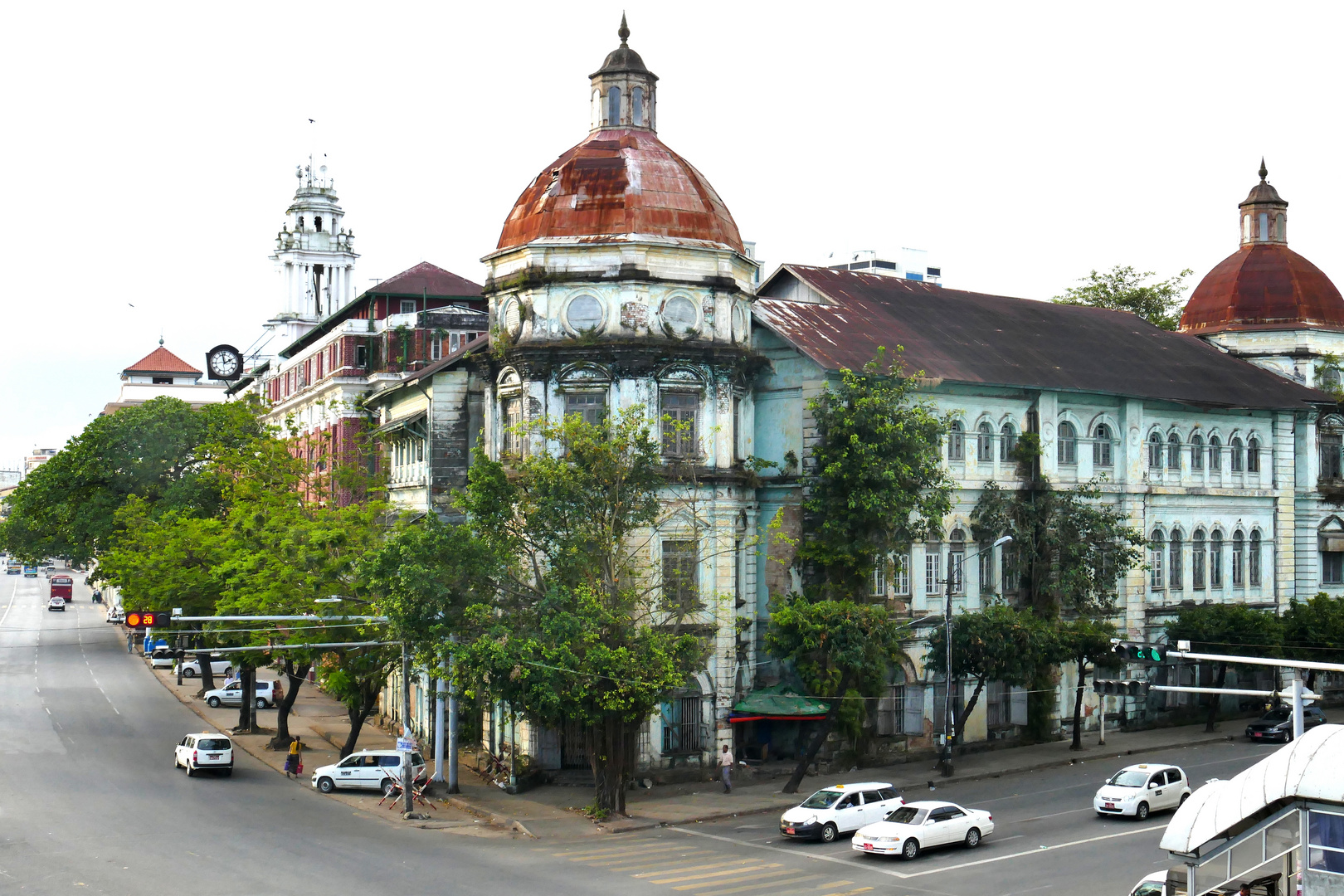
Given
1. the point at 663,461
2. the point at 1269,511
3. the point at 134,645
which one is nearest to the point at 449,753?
the point at 663,461

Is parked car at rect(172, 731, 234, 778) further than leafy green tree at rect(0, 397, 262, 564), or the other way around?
leafy green tree at rect(0, 397, 262, 564)

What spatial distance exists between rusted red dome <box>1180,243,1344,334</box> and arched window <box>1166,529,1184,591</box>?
15.0m

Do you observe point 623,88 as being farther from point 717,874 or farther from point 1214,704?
point 1214,704

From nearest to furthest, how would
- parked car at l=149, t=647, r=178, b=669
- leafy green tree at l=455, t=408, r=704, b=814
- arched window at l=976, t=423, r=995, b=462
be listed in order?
leafy green tree at l=455, t=408, r=704, b=814 < arched window at l=976, t=423, r=995, b=462 < parked car at l=149, t=647, r=178, b=669

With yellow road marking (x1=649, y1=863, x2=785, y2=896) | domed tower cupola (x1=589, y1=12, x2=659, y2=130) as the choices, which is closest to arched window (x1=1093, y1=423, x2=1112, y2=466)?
domed tower cupola (x1=589, y1=12, x2=659, y2=130)

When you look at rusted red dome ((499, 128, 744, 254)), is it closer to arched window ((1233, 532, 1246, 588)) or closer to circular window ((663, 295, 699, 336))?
circular window ((663, 295, 699, 336))

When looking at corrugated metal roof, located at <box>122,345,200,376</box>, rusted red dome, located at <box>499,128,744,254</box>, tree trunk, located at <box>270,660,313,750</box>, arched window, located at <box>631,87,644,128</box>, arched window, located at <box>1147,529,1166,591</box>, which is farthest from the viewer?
corrugated metal roof, located at <box>122,345,200,376</box>

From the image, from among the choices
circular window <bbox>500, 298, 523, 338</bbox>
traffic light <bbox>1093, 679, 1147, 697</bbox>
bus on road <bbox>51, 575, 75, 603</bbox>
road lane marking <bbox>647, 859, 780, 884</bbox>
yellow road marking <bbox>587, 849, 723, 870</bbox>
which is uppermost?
circular window <bbox>500, 298, 523, 338</bbox>

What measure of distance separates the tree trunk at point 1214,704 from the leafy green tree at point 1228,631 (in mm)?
32

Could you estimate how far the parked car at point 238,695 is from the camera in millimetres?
64875

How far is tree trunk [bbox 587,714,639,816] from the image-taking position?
127 feet

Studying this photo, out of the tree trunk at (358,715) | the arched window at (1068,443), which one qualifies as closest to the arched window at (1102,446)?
the arched window at (1068,443)

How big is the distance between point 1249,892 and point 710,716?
851 inches

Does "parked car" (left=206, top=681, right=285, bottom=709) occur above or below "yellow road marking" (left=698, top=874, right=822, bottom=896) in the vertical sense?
below
